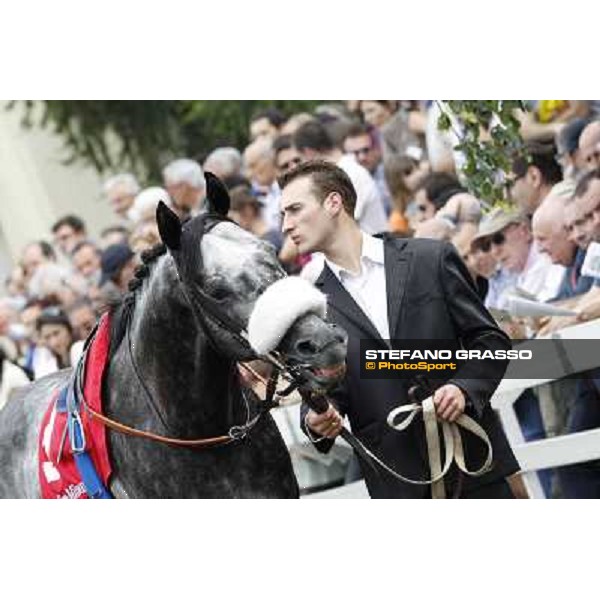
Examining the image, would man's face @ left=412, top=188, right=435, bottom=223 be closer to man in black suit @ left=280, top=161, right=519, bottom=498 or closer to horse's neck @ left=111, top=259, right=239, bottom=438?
man in black suit @ left=280, top=161, right=519, bottom=498

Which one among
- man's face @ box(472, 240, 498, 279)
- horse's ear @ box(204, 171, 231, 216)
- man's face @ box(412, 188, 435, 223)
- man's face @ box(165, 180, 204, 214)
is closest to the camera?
horse's ear @ box(204, 171, 231, 216)

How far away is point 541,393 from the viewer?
4934 mm

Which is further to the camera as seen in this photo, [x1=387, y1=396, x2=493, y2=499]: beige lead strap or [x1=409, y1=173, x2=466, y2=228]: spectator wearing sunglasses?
[x1=409, y1=173, x2=466, y2=228]: spectator wearing sunglasses

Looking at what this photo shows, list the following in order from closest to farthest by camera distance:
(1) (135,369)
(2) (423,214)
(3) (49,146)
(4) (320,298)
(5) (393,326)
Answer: (4) (320,298) → (1) (135,369) → (5) (393,326) → (2) (423,214) → (3) (49,146)

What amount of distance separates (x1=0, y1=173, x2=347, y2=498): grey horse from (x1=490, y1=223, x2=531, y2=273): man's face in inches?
46.9

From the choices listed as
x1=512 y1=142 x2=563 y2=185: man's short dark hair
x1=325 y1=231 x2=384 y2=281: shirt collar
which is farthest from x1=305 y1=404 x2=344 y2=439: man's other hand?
x1=512 y1=142 x2=563 y2=185: man's short dark hair

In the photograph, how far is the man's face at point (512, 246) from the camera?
195 inches

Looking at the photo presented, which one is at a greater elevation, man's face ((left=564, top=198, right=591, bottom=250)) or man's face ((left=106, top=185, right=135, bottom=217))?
man's face ((left=106, top=185, right=135, bottom=217))

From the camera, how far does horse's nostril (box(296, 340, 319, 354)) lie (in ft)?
12.4

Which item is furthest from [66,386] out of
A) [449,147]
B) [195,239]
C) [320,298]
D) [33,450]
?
[449,147]

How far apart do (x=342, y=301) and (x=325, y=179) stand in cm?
46

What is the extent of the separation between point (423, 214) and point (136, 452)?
4.89ft

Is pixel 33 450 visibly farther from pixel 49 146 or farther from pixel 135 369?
pixel 49 146
